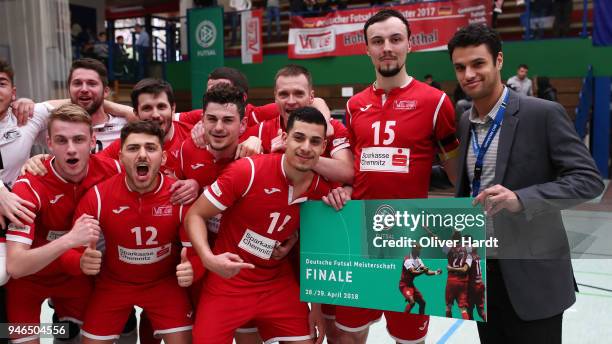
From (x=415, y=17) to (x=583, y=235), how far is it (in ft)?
38.1

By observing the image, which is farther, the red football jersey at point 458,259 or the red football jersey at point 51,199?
the red football jersey at point 51,199

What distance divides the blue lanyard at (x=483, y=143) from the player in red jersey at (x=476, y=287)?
1.08ft

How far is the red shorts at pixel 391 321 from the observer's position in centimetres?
335

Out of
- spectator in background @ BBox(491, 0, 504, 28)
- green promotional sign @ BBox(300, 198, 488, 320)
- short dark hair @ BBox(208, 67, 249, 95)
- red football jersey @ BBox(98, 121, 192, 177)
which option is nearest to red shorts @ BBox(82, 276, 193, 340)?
red football jersey @ BBox(98, 121, 192, 177)

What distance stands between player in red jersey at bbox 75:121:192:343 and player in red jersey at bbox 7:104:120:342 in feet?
0.50

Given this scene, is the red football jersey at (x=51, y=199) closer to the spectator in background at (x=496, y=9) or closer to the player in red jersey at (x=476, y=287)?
the player in red jersey at (x=476, y=287)

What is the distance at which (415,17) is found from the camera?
13.7 m

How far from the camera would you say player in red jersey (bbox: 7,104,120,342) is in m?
2.85

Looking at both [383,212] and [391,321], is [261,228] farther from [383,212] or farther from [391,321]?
[391,321]

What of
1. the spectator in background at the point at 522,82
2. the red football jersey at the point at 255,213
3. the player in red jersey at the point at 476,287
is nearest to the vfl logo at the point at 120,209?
the red football jersey at the point at 255,213

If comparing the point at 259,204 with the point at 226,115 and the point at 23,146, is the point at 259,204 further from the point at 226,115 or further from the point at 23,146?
the point at 23,146

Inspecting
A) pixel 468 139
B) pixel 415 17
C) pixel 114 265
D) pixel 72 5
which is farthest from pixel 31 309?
pixel 72 5

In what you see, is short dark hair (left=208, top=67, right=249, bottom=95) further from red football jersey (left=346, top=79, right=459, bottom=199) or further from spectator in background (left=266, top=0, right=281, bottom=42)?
spectator in background (left=266, top=0, right=281, bottom=42)

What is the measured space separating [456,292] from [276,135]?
1609mm
